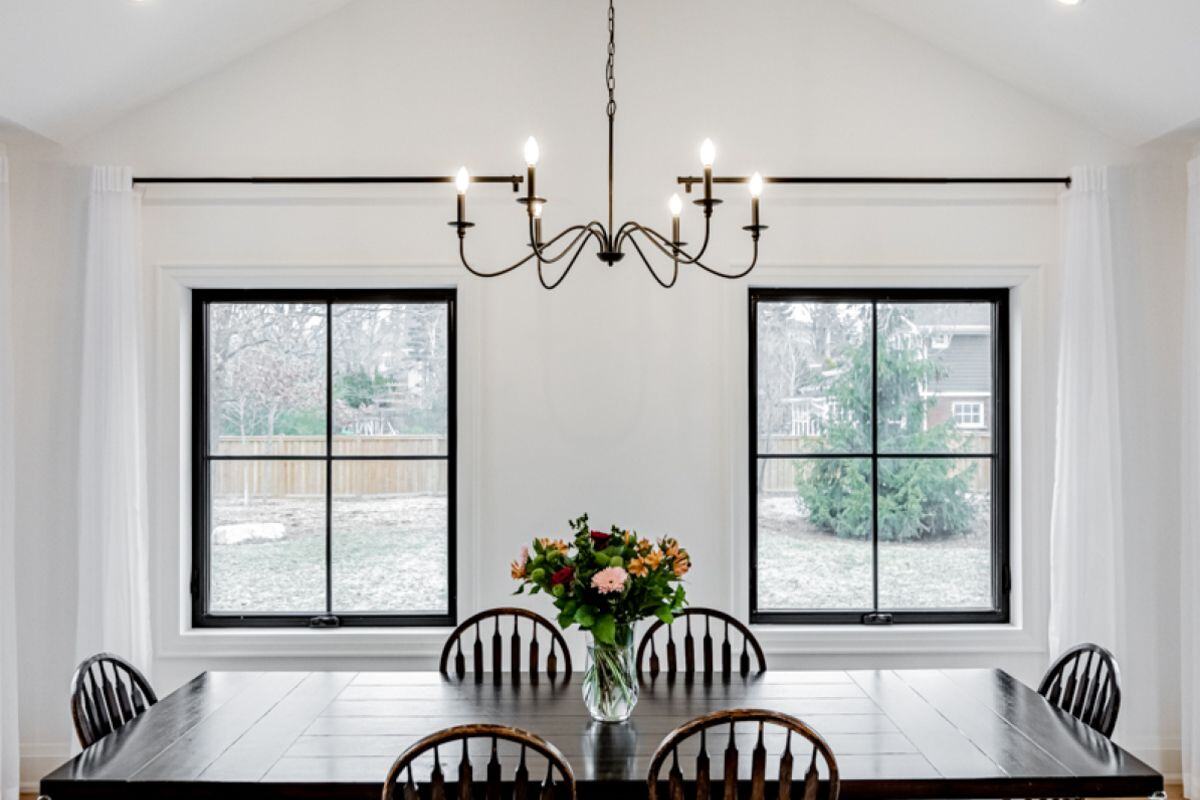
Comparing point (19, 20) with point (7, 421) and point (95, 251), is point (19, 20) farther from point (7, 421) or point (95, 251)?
point (7, 421)

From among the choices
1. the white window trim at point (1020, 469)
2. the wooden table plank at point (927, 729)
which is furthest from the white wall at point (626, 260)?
the wooden table plank at point (927, 729)

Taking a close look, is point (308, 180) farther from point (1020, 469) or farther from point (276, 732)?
point (1020, 469)

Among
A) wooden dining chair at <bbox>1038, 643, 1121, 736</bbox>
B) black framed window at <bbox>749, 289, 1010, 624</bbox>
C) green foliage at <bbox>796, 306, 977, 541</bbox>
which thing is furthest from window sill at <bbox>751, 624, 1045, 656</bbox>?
wooden dining chair at <bbox>1038, 643, 1121, 736</bbox>

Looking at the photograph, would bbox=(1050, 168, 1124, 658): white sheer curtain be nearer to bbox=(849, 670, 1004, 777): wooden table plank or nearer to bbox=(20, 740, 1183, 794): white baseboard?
bbox=(20, 740, 1183, 794): white baseboard

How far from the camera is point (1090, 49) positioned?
117 inches

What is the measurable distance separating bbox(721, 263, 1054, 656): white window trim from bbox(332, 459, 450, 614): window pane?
1110mm

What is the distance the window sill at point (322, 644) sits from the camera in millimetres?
3420

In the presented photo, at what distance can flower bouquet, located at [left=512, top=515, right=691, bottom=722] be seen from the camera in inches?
87.1

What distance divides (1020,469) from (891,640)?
2.58ft

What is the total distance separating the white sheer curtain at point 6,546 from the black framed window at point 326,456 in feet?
2.05

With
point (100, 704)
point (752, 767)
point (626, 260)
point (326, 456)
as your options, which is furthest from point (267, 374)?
point (752, 767)

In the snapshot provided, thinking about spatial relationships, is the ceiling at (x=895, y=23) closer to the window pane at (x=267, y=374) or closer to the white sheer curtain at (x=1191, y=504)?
the white sheer curtain at (x=1191, y=504)

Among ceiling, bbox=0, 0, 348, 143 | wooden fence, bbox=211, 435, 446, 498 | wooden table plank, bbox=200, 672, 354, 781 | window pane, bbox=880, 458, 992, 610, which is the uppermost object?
ceiling, bbox=0, 0, 348, 143

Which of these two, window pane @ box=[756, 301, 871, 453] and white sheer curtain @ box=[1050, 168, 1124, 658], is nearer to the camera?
white sheer curtain @ box=[1050, 168, 1124, 658]
